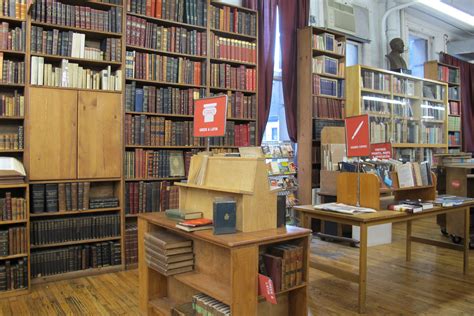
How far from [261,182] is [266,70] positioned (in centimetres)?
327

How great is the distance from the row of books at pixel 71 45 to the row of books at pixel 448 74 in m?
6.24

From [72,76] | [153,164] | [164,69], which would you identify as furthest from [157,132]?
[72,76]

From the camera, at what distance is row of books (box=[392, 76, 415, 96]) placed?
6387mm

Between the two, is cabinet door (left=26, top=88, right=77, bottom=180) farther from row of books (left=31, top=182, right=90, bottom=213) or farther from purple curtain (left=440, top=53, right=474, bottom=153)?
purple curtain (left=440, top=53, right=474, bottom=153)

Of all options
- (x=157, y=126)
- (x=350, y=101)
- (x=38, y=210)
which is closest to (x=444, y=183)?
(x=350, y=101)

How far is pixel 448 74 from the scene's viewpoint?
7820 mm

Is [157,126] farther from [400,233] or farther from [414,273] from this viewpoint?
[400,233]

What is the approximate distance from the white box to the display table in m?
2.89

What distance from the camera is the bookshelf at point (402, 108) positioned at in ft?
19.0

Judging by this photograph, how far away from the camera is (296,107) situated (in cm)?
555

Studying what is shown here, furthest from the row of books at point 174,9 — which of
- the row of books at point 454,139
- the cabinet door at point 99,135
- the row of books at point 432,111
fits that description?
the row of books at point 454,139

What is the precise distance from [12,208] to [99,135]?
39.4 inches

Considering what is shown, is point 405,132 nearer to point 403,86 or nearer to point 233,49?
point 403,86

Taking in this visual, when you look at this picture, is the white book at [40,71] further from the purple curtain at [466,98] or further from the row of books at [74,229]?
the purple curtain at [466,98]
